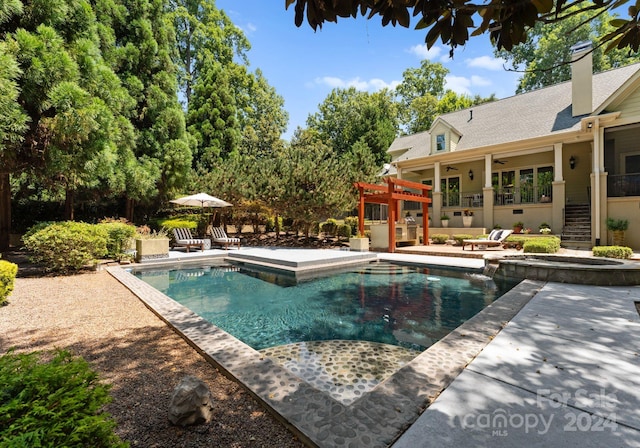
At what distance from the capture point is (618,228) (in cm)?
1170

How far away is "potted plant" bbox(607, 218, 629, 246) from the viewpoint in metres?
11.6

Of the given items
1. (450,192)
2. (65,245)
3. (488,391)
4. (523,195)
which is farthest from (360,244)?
(488,391)

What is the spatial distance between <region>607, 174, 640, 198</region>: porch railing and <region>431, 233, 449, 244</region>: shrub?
22.4 feet

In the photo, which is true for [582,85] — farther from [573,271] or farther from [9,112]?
[9,112]

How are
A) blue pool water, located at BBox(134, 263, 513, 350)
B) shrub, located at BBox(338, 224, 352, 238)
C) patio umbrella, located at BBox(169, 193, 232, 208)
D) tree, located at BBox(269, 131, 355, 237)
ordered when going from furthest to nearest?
shrub, located at BBox(338, 224, 352, 238)
tree, located at BBox(269, 131, 355, 237)
patio umbrella, located at BBox(169, 193, 232, 208)
blue pool water, located at BBox(134, 263, 513, 350)

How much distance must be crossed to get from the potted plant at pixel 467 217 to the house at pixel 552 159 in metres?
0.35

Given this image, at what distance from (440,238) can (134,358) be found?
15.5 metres

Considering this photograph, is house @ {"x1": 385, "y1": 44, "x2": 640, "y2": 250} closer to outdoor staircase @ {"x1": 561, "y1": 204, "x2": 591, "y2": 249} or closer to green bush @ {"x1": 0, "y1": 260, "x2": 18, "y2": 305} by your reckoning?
outdoor staircase @ {"x1": 561, "y1": 204, "x2": 591, "y2": 249}

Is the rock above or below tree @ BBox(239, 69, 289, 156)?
below

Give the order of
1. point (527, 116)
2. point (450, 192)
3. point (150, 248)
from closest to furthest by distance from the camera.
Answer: point (150, 248) → point (527, 116) → point (450, 192)

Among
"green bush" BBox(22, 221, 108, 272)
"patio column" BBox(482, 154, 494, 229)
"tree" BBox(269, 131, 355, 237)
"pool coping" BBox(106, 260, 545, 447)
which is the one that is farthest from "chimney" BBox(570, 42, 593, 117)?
"green bush" BBox(22, 221, 108, 272)

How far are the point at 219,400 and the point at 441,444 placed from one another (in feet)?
5.97

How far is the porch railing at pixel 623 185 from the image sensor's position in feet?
39.6

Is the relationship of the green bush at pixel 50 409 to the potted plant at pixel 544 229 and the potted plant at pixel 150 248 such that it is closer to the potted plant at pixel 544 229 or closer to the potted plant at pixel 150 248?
the potted plant at pixel 150 248
